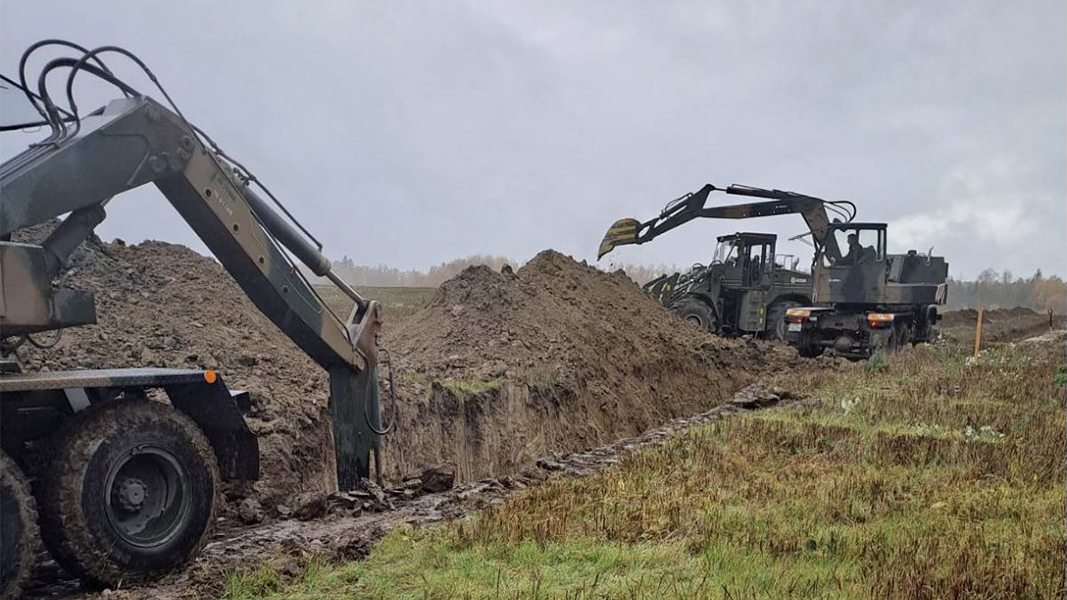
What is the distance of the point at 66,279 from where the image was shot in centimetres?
978

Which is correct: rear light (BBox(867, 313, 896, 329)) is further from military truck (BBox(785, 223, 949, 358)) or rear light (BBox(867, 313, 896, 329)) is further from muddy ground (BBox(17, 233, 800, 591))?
muddy ground (BBox(17, 233, 800, 591))

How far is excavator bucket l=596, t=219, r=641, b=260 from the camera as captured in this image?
21.1 meters

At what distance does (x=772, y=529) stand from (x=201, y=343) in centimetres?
686

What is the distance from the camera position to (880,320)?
1838 centimetres

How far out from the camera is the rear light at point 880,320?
721 inches

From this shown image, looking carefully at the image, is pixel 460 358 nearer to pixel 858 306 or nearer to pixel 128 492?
pixel 128 492

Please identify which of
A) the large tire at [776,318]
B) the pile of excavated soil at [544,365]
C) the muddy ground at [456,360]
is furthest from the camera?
the large tire at [776,318]

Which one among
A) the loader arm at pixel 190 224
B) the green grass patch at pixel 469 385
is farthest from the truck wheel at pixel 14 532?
the green grass patch at pixel 469 385

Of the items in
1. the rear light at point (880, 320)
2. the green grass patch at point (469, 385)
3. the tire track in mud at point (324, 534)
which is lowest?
the tire track in mud at point (324, 534)

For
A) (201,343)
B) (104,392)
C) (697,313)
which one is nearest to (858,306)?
(697,313)

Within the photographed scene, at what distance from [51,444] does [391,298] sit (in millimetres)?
27902

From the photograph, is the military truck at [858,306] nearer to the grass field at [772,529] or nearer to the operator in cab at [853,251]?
the operator in cab at [853,251]

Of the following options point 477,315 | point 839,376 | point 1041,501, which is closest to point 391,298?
point 477,315

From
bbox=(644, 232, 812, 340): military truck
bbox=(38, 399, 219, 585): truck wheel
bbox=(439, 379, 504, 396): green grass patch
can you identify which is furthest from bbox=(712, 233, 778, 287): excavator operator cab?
bbox=(38, 399, 219, 585): truck wheel
